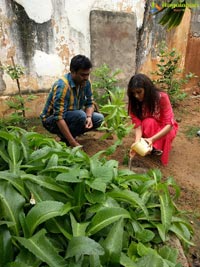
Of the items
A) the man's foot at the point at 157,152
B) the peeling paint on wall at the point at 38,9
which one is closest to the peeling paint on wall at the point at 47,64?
the peeling paint on wall at the point at 38,9

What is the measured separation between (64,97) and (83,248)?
1.98 meters

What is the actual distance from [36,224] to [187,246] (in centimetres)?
108

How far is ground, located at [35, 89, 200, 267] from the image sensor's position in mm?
2338

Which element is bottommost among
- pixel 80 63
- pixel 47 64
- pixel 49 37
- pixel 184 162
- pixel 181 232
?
pixel 184 162

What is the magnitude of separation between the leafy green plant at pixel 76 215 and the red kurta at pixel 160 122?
4.00 ft

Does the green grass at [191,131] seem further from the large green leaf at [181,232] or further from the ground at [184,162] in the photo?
the large green leaf at [181,232]

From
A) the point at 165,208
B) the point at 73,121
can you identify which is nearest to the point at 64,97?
the point at 73,121

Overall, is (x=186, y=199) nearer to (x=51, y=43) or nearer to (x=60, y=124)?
(x=60, y=124)

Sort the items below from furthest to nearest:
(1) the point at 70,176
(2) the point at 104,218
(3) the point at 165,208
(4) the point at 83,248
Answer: (3) the point at 165,208 → (1) the point at 70,176 → (2) the point at 104,218 → (4) the point at 83,248

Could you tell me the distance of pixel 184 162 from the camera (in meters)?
3.35

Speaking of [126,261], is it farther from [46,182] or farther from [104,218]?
[46,182]

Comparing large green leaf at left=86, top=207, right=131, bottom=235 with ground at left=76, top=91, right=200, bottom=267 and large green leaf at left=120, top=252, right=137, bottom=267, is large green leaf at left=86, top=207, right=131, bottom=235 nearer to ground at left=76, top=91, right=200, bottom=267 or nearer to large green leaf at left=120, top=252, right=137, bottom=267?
large green leaf at left=120, top=252, right=137, bottom=267

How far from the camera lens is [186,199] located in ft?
8.43

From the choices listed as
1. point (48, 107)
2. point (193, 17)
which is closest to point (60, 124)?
point (48, 107)
